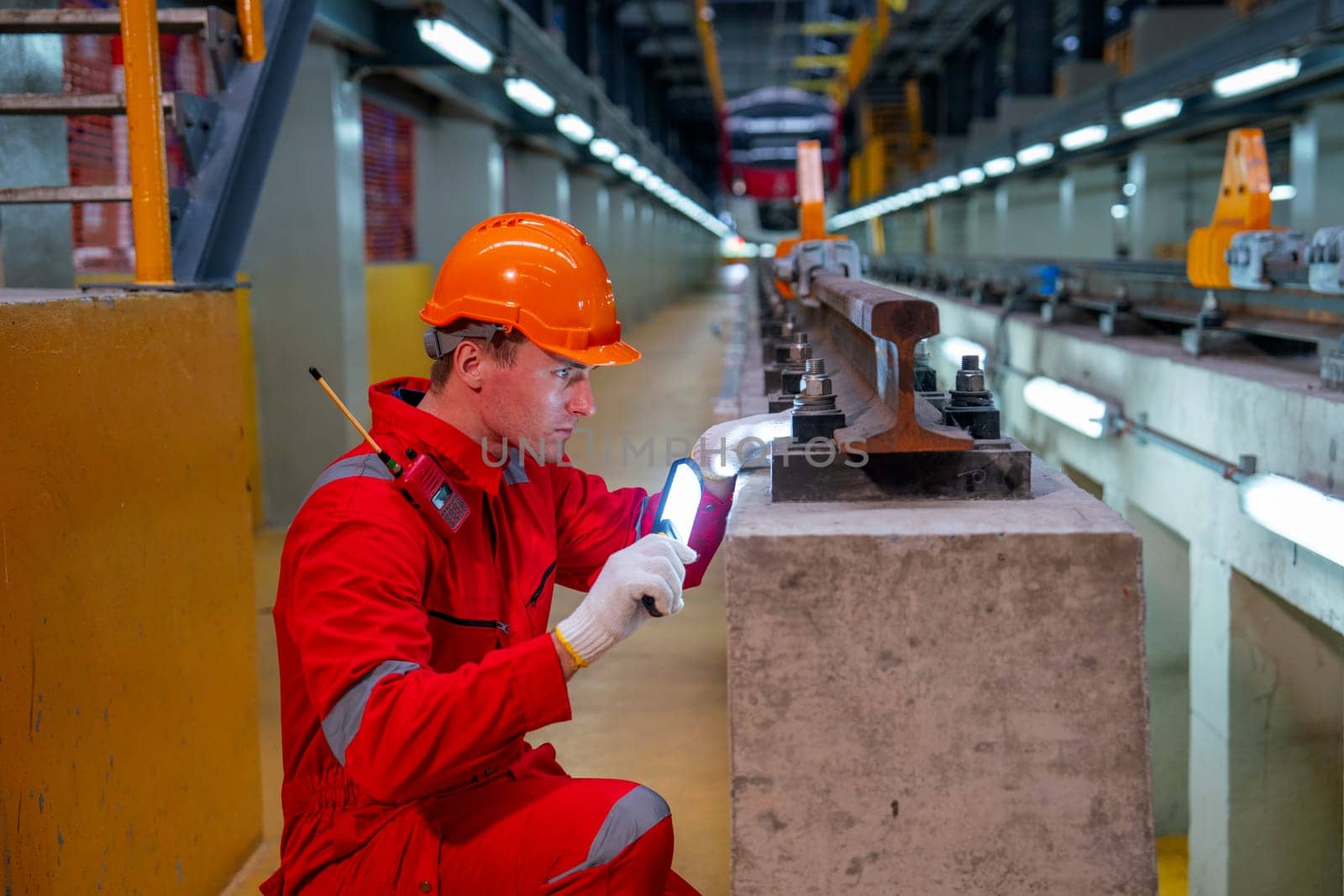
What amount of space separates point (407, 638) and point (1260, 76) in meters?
6.93

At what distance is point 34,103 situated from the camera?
8.87 ft

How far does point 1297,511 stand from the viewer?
2900 millimetres

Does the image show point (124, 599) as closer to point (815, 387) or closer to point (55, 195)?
point (55, 195)

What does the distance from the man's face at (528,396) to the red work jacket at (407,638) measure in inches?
2.9

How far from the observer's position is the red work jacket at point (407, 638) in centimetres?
151

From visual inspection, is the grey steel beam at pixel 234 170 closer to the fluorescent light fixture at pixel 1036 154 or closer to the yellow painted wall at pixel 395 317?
the yellow painted wall at pixel 395 317

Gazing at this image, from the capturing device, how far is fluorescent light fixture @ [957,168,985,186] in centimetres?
1530

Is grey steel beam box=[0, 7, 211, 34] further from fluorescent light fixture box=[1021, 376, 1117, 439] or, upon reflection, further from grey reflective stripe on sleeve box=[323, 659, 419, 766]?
fluorescent light fixture box=[1021, 376, 1117, 439]

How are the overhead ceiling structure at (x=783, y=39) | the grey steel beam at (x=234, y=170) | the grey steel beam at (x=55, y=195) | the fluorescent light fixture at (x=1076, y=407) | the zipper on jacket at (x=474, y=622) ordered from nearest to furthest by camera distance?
1. the zipper on jacket at (x=474, y=622)
2. the grey steel beam at (x=55, y=195)
3. the grey steel beam at (x=234, y=170)
4. the fluorescent light fixture at (x=1076, y=407)
5. the overhead ceiling structure at (x=783, y=39)

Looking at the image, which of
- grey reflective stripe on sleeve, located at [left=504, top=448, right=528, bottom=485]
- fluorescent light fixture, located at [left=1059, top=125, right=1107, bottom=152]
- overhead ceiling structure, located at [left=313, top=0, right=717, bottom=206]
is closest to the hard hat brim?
grey reflective stripe on sleeve, located at [left=504, top=448, right=528, bottom=485]

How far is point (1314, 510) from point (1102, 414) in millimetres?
1762

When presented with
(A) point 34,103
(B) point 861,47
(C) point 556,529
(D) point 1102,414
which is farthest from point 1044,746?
(B) point 861,47

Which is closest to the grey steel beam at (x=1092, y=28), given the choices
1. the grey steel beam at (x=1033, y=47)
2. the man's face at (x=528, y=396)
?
the grey steel beam at (x=1033, y=47)

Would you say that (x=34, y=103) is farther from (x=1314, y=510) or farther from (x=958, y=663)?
(x=1314, y=510)
